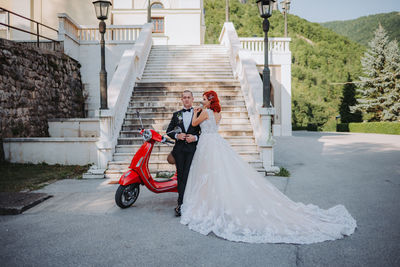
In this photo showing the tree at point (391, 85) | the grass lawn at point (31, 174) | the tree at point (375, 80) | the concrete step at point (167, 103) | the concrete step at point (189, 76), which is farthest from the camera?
the tree at point (375, 80)

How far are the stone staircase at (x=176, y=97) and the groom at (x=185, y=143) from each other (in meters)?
2.86

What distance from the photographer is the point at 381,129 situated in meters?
23.0

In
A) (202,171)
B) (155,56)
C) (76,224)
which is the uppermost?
(155,56)

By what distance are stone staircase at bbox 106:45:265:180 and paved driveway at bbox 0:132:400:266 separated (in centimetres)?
159

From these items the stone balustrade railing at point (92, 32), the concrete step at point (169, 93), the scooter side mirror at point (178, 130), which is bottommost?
the scooter side mirror at point (178, 130)

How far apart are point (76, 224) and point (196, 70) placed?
972 centimetres

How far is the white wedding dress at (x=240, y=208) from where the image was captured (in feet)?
11.9

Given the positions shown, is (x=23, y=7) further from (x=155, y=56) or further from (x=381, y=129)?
(x=381, y=129)

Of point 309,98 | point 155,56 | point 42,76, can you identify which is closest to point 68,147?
point 42,76

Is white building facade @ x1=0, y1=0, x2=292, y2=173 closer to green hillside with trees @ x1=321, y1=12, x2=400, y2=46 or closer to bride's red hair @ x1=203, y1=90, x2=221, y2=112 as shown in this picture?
bride's red hair @ x1=203, y1=90, x2=221, y2=112

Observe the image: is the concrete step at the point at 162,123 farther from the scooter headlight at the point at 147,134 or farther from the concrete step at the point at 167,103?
the scooter headlight at the point at 147,134

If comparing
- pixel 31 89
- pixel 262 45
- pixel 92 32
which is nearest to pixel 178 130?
pixel 31 89

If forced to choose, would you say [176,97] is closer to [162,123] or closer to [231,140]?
[162,123]

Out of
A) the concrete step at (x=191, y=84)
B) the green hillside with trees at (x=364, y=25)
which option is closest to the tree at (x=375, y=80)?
the concrete step at (x=191, y=84)
